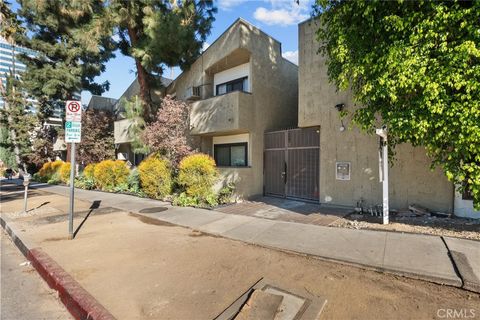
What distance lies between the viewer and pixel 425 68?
16.1ft

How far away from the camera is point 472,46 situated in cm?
445

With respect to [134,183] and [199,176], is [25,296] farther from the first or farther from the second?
[134,183]

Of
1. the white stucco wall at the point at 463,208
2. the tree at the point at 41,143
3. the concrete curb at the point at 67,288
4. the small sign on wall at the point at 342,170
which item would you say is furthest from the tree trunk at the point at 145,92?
the tree at the point at 41,143

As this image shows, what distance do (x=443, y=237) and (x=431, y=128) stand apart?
88.0 inches

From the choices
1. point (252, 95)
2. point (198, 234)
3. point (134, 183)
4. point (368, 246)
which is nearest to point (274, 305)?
point (368, 246)

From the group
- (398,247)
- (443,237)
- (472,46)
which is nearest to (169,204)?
(398,247)

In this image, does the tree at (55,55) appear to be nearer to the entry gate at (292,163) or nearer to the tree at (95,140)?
the tree at (95,140)

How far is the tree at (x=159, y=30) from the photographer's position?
12.6 m

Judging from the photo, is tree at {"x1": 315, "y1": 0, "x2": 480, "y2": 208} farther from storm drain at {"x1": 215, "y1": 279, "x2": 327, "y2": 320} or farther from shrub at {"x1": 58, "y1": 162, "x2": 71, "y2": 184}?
shrub at {"x1": 58, "y1": 162, "x2": 71, "y2": 184}

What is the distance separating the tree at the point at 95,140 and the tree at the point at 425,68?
16935 millimetres

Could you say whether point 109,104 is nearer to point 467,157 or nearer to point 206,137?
point 206,137

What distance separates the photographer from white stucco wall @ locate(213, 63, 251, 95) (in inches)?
483

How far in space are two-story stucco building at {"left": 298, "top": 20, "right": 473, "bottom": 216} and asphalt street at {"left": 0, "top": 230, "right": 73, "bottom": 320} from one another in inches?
309

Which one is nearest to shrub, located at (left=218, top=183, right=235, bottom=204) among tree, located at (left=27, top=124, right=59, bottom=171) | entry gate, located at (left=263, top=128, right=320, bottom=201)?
entry gate, located at (left=263, top=128, right=320, bottom=201)
